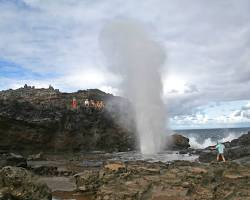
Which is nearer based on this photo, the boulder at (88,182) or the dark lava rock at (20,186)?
the dark lava rock at (20,186)

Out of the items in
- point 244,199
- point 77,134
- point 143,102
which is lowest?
point 244,199

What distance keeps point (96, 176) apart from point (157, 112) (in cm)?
2896

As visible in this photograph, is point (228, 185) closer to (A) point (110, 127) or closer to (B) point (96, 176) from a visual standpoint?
(B) point (96, 176)

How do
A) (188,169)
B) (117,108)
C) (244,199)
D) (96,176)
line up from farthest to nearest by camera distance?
(117,108)
(96,176)
(188,169)
(244,199)

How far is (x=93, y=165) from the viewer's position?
28062mm

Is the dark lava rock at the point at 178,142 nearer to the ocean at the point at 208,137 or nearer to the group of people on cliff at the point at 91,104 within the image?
the ocean at the point at 208,137

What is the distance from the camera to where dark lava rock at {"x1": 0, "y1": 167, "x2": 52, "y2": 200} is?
1212 cm

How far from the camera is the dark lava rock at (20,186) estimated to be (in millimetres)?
12117

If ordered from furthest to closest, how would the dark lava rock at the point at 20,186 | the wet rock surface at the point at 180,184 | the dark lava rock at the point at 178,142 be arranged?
the dark lava rock at the point at 178,142, the wet rock surface at the point at 180,184, the dark lava rock at the point at 20,186

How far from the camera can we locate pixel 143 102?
45.4 m

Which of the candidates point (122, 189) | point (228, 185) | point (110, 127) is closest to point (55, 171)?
point (122, 189)

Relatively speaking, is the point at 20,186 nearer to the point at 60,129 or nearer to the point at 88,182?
the point at 88,182

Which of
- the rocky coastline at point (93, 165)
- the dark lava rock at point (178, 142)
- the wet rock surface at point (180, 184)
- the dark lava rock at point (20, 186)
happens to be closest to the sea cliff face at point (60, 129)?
the rocky coastline at point (93, 165)

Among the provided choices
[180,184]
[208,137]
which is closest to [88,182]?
[180,184]
